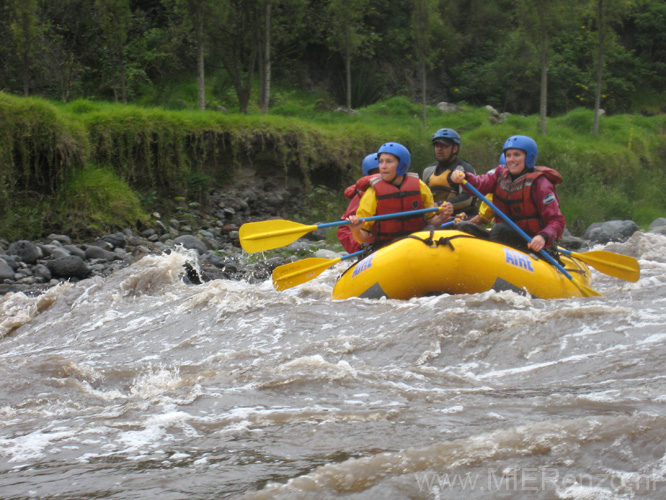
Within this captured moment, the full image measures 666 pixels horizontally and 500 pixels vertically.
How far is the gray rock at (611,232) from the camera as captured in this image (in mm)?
11688

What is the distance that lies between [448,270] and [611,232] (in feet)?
24.1

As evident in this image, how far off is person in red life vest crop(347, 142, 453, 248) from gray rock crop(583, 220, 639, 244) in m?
6.29

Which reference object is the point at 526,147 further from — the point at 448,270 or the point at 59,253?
the point at 59,253

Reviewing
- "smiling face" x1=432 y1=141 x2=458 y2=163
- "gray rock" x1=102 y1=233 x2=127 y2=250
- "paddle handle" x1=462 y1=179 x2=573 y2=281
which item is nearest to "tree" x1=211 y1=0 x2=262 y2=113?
"gray rock" x1=102 y1=233 x2=127 y2=250

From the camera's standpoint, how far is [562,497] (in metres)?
2.37

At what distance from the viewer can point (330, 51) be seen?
2053cm

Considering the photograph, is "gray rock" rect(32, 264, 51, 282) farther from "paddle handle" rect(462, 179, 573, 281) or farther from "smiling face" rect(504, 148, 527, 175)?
"smiling face" rect(504, 148, 527, 175)

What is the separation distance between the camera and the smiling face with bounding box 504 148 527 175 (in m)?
6.07

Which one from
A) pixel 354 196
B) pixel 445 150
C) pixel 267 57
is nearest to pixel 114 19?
pixel 267 57

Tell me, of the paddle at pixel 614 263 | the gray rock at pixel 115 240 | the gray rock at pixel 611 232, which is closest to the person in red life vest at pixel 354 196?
the paddle at pixel 614 263

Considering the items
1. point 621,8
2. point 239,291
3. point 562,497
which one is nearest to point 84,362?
point 239,291

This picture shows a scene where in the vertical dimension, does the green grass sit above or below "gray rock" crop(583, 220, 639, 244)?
above

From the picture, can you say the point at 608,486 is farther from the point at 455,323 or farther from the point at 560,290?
the point at 560,290

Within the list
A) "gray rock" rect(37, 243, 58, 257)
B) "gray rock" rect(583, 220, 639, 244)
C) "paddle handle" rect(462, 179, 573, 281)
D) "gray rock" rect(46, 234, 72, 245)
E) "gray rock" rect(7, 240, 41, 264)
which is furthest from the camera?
"gray rock" rect(583, 220, 639, 244)
